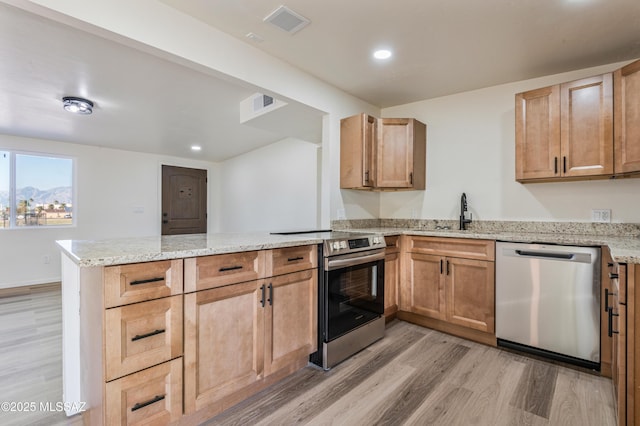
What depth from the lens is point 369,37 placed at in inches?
89.5

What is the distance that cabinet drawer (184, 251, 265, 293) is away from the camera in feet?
5.05

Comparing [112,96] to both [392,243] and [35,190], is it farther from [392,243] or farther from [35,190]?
[392,243]

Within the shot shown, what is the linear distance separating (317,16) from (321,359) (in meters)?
2.37

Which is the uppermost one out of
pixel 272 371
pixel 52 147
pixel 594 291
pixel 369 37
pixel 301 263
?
pixel 369 37

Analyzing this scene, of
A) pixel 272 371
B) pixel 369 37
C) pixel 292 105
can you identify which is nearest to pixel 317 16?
pixel 369 37

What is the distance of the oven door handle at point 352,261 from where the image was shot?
7.23 feet

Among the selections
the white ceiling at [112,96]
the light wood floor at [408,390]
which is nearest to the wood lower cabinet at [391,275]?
the light wood floor at [408,390]

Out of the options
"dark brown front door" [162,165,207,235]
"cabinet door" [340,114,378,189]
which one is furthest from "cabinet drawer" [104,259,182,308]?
"dark brown front door" [162,165,207,235]

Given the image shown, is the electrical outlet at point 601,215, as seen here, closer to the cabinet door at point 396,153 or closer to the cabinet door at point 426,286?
the cabinet door at point 426,286

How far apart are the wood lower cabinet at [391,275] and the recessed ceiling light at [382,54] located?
158 cm

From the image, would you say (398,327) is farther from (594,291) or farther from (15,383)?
(15,383)

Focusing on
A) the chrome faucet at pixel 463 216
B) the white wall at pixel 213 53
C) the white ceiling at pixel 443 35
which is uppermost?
the white ceiling at pixel 443 35

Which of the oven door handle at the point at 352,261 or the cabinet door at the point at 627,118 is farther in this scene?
the oven door handle at the point at 352,261

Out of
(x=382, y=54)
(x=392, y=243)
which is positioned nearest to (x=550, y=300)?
(x=392, y=243)
